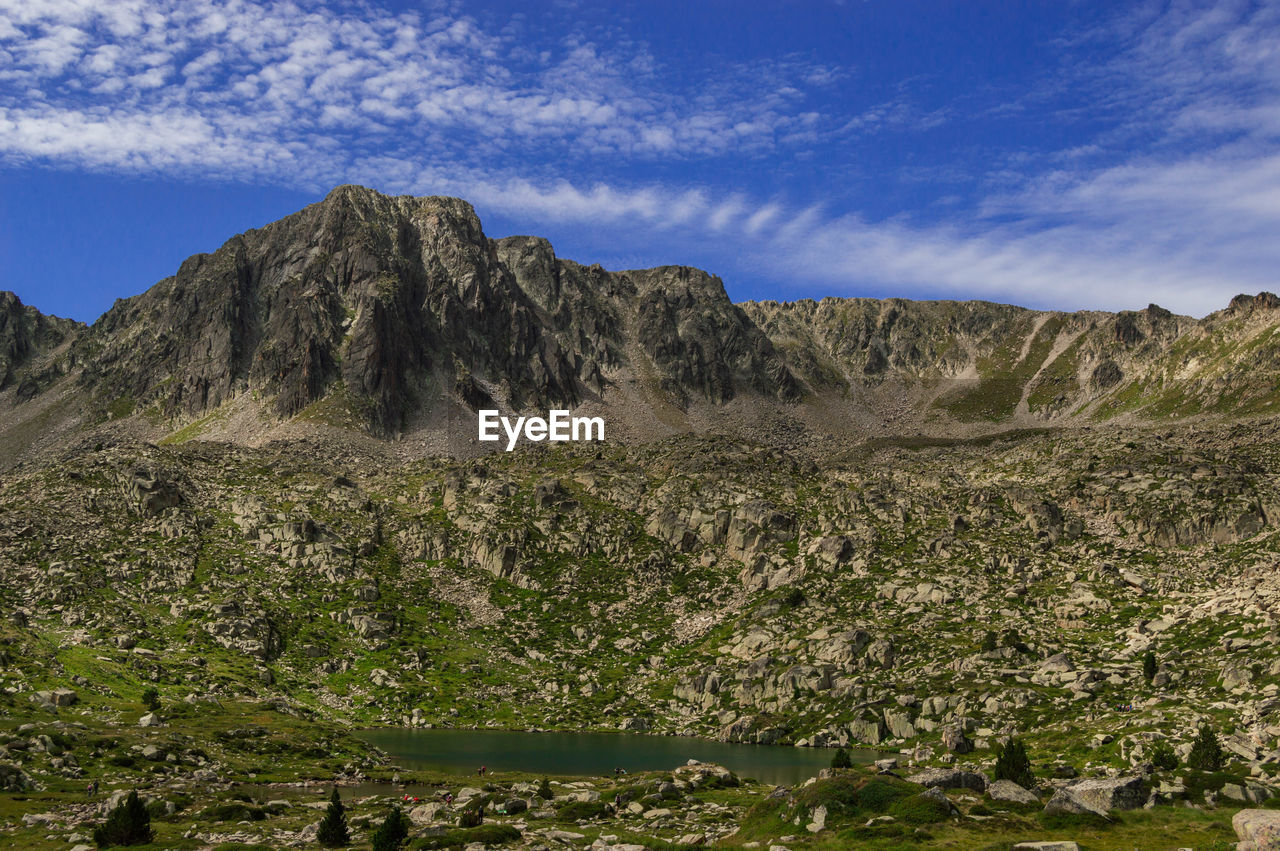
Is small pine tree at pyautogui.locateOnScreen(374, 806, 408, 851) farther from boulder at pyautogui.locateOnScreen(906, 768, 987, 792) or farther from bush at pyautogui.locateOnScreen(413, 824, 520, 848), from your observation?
boulder at pyautogui.locateOnScreen(906, 768, 987, 792)

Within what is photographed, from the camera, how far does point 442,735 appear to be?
12319cm

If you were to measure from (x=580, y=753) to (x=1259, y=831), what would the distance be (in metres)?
83.2

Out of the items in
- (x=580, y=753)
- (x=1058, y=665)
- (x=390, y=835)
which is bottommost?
(x=580, y=753)

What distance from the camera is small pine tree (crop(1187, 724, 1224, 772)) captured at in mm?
64312

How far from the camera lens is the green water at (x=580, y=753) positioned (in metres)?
96.2

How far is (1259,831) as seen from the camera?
38031mm

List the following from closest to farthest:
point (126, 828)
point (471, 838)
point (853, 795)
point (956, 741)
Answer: point (126, 828), point (853, 795), point (471, 838), point (956, 741)

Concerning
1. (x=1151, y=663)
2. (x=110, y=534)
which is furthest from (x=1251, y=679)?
(x=110, y=534)

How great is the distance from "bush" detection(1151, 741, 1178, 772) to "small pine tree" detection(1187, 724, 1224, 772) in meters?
1.25

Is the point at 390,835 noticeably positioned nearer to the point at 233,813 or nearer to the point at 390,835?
the point at 390,835

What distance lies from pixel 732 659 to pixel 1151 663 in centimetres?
6629

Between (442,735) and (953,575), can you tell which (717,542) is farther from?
(442,735)

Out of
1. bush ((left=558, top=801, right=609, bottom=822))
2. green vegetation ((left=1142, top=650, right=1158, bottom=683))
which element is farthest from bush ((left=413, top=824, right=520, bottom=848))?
green vegetation ((left=1142, top=650, right=1158, bottom=683))

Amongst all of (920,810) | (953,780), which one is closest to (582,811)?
(920,810)
